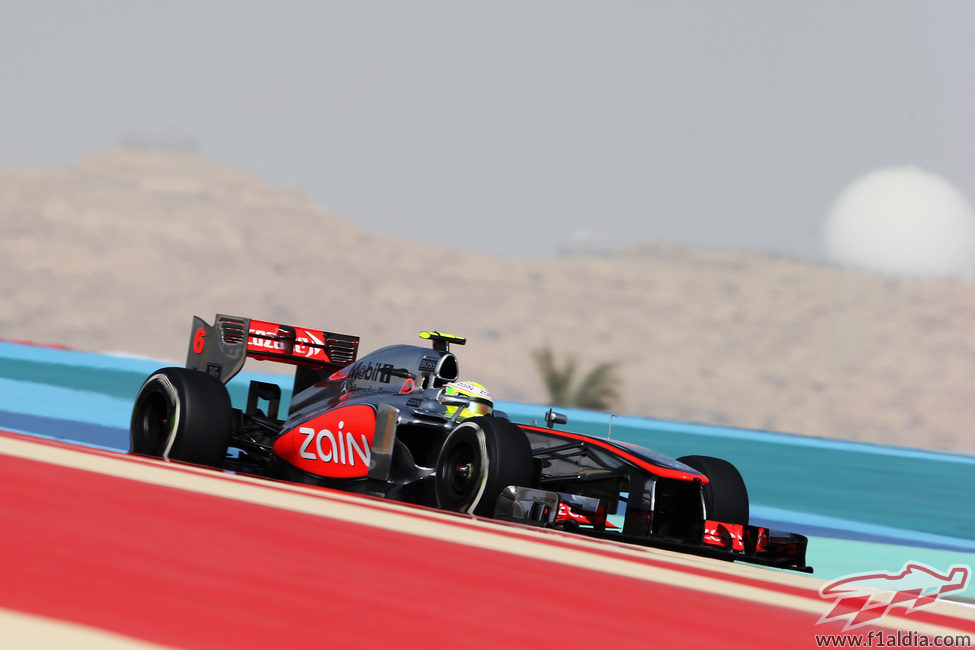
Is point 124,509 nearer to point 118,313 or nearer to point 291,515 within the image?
point 291,515

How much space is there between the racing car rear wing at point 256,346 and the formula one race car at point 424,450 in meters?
0.01

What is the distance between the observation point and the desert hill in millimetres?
74312

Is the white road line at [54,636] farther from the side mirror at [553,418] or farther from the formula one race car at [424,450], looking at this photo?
the side mirror at [553,418]

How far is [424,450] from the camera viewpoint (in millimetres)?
8492

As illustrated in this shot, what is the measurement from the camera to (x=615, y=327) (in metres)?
81.5

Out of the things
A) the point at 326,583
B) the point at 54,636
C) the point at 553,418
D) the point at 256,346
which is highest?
the point at 256,346

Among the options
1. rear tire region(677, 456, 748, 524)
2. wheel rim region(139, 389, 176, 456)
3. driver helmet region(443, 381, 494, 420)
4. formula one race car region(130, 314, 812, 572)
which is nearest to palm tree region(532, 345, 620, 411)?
formula one race car region(130, 314, 812, 572)

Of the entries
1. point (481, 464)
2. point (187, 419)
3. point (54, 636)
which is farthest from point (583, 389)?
point (54, 636)

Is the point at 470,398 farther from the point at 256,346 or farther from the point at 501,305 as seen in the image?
the point at 501,305

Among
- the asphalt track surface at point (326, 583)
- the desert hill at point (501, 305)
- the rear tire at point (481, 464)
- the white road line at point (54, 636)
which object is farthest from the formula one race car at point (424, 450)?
the desert hill at point (501, 305)

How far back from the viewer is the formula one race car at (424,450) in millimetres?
7289

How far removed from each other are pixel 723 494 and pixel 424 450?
2.10 meters

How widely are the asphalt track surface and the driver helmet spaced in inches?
80.5

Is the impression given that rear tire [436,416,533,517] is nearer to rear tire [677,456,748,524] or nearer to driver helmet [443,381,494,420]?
driver helmet [443,381,494,420]
